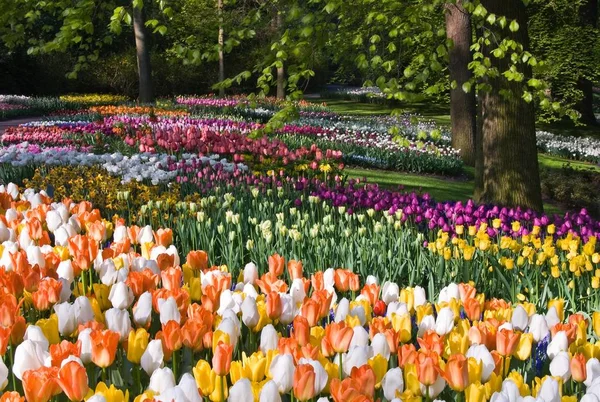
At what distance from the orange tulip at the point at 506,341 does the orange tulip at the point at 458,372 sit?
298mm

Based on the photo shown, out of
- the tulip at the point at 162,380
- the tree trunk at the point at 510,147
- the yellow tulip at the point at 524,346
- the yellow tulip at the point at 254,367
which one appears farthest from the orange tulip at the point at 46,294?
the tree trunk at the point at 510,147

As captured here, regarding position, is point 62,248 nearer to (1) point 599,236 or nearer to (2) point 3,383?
(2) point 3,383

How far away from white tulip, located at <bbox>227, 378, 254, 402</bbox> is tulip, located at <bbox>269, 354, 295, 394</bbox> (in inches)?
7.6

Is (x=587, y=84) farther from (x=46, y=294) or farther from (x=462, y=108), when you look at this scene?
(x=46, y=294)

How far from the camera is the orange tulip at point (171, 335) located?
2.23m

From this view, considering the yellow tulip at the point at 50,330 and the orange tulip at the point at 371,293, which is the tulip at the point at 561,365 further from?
the yellow tulip at the point at 50,330

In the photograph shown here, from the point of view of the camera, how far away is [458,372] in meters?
1.95

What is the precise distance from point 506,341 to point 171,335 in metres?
1.02

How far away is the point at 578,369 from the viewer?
208cm

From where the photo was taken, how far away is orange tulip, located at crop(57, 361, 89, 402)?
188 centimetres

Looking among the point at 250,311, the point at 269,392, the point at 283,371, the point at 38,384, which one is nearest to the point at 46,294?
the point at 250,311

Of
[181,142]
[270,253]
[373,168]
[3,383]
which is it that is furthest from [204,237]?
[373,168]

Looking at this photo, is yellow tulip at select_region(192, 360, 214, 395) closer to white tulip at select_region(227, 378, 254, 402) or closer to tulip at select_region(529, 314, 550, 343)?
white tulip at select_region(227, 378, 254, 402)

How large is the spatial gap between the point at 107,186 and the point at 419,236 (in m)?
3.20
